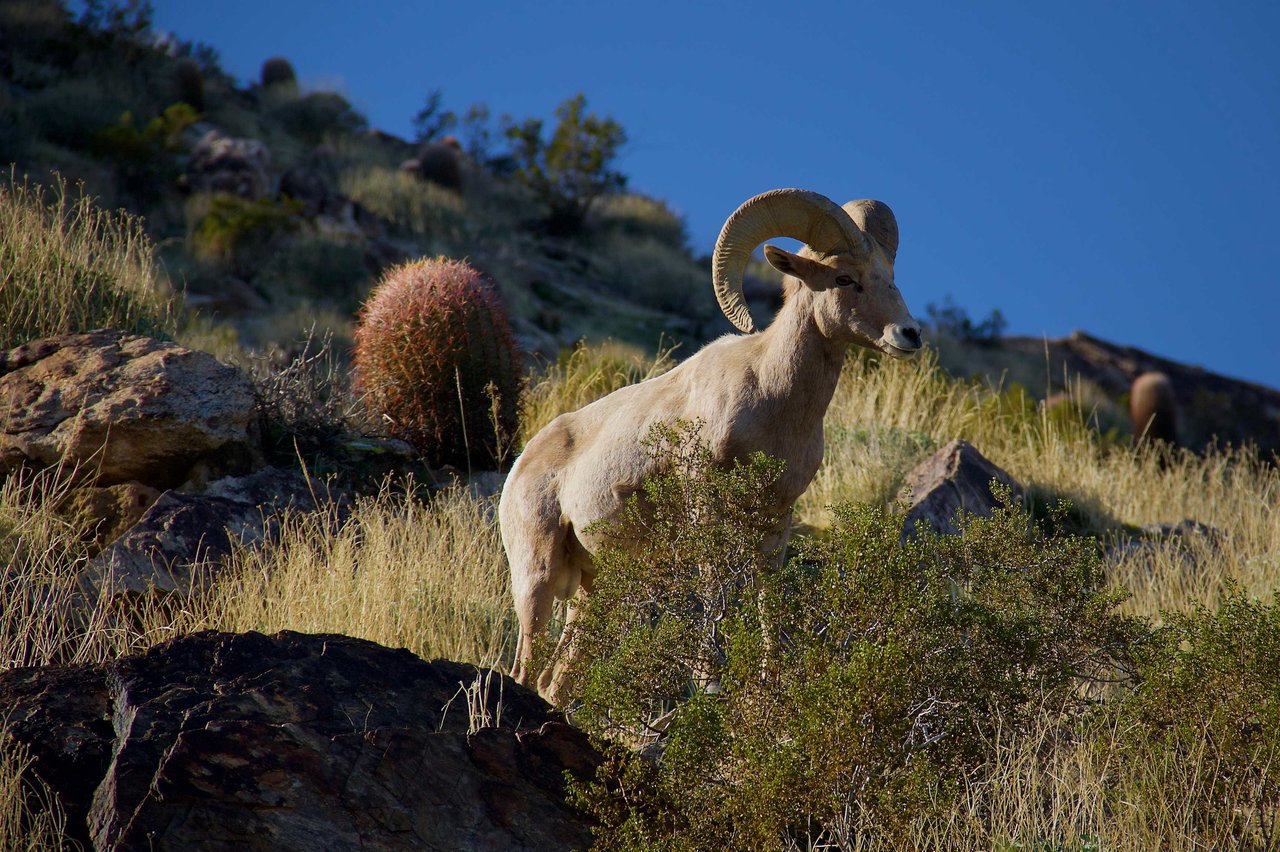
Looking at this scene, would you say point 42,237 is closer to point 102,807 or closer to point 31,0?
point 102,807

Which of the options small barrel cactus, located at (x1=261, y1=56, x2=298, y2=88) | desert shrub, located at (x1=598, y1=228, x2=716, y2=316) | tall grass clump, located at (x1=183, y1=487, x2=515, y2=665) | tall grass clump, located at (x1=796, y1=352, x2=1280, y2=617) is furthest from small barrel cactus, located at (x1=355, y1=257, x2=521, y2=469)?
small barrel cactus, located at (x1=261, y1=56, x2=298, y2=88)

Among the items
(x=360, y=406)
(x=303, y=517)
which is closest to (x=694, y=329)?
(x=360, y=406)

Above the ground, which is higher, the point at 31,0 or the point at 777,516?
the point at 31,0

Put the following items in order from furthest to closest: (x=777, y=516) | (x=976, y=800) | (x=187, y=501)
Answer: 1. (x=187, y=501)
2. (x=777, y=516)
3. (x=976, y=800)

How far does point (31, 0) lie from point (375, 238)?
1127 centimetres

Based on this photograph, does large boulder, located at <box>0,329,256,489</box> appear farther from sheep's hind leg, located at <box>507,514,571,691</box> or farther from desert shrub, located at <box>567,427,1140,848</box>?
desert shrub, located at <box>567,427,1140,848</box>

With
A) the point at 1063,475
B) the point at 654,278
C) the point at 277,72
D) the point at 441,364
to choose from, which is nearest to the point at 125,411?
the point at 441,364

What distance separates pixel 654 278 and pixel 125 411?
2190cm

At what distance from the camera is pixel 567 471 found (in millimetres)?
6168

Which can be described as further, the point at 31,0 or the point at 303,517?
the point at 31,0

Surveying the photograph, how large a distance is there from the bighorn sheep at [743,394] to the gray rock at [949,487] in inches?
138

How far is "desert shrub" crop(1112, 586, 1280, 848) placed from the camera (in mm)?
4676

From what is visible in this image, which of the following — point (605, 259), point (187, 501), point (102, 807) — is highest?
point (605, 259)

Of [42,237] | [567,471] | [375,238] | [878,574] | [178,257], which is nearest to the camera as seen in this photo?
[878,574]
